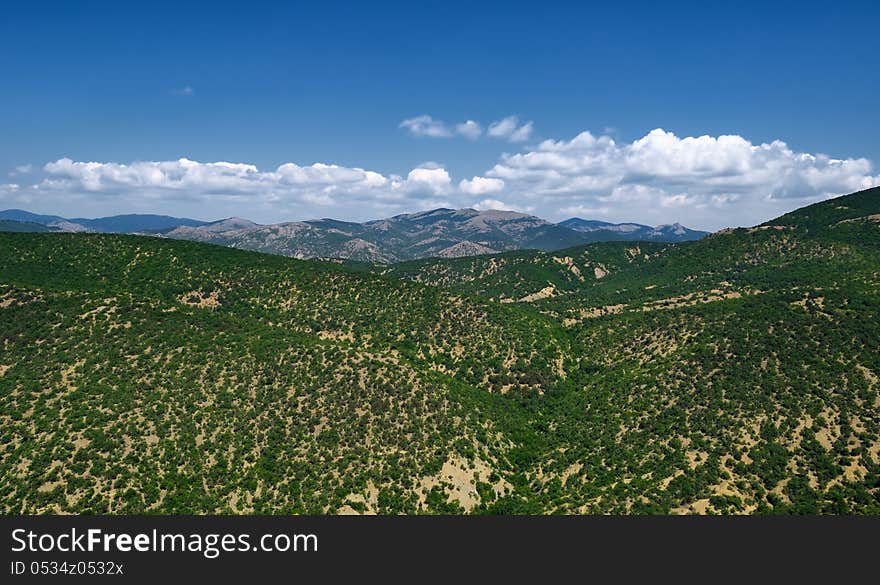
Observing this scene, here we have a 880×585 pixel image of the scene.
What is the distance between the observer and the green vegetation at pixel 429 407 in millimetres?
69688

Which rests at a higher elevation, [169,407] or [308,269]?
[308,269]

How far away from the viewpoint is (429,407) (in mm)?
90062

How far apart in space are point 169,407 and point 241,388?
11558mm

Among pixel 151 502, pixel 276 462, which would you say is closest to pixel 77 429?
pixel 151 502

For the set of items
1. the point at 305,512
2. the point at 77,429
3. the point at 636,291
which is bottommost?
the point at 305,512

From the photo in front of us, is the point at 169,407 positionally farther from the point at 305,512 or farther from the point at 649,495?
the point at 649,495

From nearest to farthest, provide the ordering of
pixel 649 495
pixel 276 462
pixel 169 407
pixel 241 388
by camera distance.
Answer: pixel 649 495 → pixel 276 462 → pixel 169 407 → pixel 241 388

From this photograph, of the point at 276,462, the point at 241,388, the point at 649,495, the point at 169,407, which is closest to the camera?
the point at 649,495

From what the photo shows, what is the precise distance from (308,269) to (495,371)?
2813 inches

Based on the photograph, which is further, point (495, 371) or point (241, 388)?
point (495, 371)

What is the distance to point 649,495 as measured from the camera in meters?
70.6

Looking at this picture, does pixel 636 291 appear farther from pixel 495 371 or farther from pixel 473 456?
pixel 473 456

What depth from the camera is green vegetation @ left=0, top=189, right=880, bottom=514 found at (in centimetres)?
6969

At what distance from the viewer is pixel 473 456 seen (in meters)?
83.1
